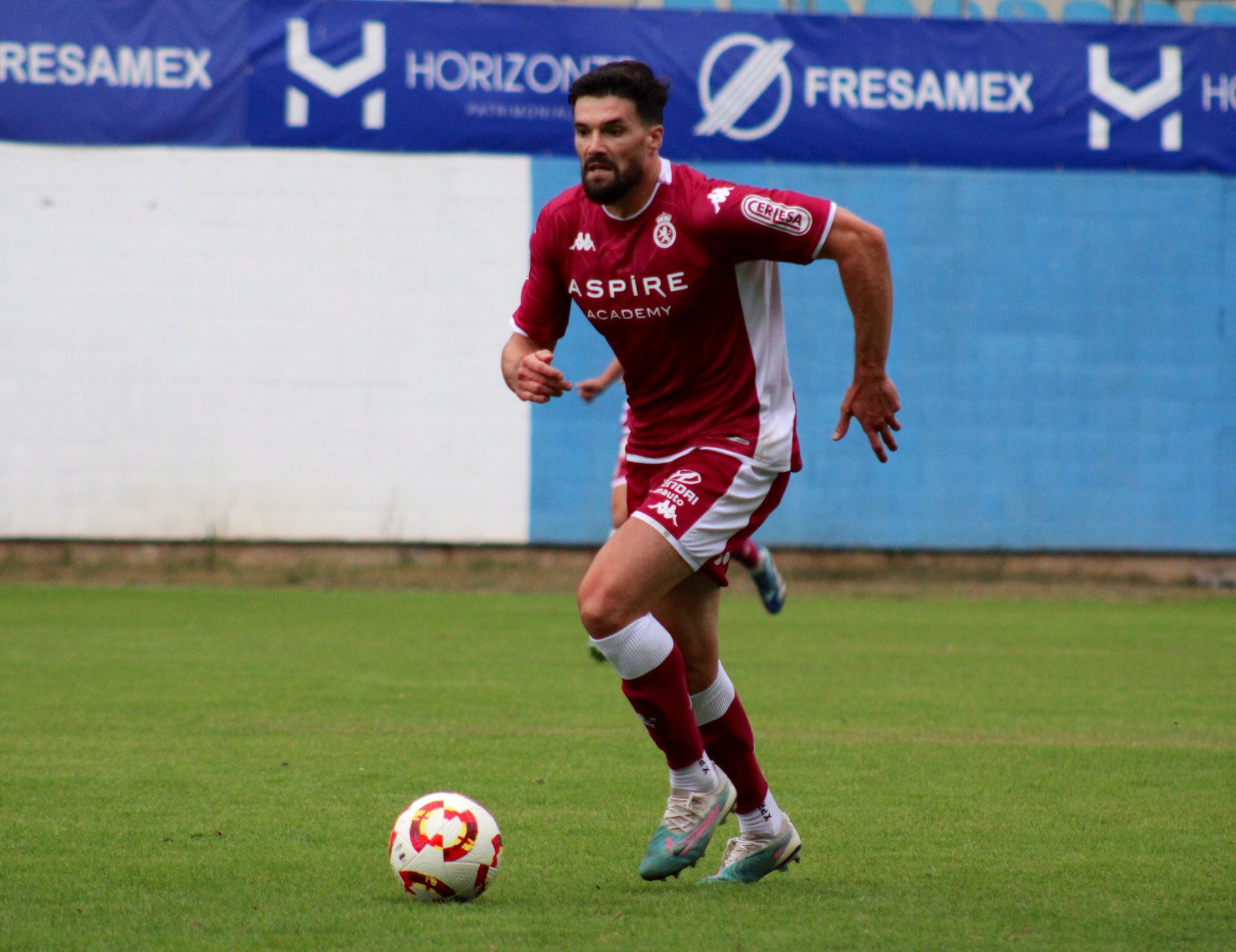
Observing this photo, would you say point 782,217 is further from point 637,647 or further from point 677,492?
point 637,647

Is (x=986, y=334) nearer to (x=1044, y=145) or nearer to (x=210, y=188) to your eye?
(x=1044, y=145)

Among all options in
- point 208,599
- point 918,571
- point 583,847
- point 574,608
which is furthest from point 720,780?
point 918,571

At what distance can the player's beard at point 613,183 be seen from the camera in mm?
4398

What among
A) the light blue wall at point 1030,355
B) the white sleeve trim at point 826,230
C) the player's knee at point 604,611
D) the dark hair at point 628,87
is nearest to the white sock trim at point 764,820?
the player's knee at point 604,611

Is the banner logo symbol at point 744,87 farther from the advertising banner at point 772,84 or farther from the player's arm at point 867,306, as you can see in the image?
the player's arm at point 867,306

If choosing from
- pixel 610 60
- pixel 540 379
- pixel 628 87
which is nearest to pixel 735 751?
pixel 540 379

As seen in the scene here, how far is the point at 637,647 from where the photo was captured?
4.32 metres

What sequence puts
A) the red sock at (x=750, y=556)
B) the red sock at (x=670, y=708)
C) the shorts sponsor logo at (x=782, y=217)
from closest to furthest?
the shorts sponsor logo at (x=782, y=217) → the red sock at (x=670, y=708) → the red sock at (x=750, y=556)

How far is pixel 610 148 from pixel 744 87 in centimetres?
1066

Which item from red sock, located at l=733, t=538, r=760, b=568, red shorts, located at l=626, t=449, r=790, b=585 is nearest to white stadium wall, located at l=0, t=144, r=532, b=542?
red sock, located at l=733, t=538, r=760, b=568

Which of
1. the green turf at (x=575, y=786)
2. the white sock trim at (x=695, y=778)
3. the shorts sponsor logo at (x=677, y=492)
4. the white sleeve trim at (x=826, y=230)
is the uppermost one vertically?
the white sleeve trim at (x=826, y=230)

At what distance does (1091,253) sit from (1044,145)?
1.13 metres

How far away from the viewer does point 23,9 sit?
557 inches

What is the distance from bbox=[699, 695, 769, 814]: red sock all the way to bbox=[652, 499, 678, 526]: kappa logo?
0.62 meters
